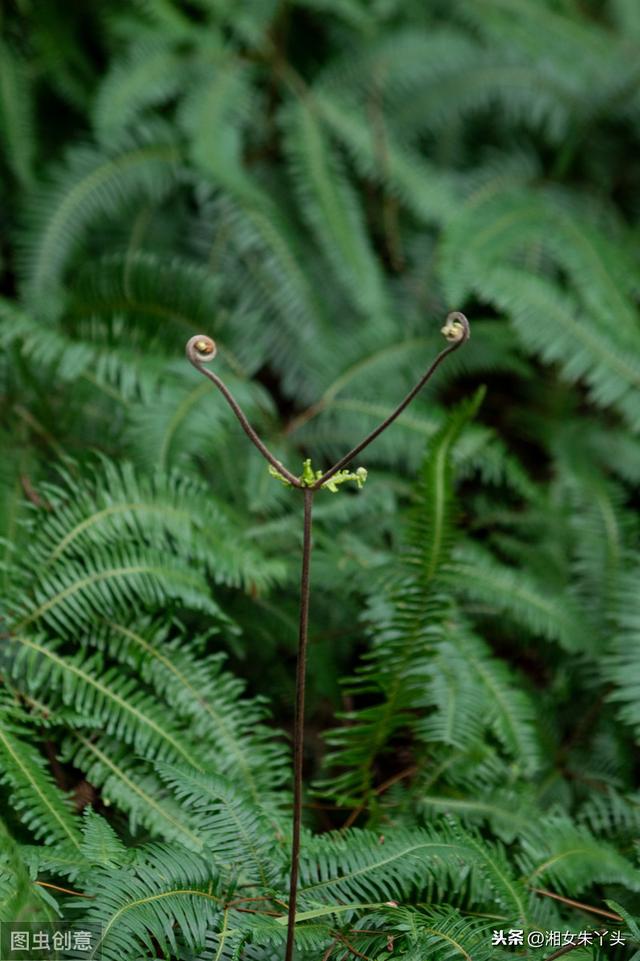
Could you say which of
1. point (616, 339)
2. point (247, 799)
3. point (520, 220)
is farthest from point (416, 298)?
point (247, 799)

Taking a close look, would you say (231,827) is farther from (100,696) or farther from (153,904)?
(100,696)

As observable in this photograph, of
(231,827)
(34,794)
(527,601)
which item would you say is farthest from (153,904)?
(527,601)

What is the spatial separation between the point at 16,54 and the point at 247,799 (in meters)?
2.51

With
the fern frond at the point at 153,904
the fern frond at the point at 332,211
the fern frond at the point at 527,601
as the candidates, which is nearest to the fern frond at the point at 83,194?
the fern frond at the point at 332,211

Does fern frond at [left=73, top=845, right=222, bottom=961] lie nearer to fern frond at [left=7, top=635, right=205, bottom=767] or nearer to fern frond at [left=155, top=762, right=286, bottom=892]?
fern frond at [left=155, top=762, right=286, bottom=892]

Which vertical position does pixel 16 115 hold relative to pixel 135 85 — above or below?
below

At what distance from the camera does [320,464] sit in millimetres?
2643

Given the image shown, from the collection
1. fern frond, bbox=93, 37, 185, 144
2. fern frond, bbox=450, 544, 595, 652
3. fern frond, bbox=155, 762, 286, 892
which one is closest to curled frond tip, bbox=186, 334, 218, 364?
fern frond, bbox=155, 762, 286, 892

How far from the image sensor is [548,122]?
11.1 feet

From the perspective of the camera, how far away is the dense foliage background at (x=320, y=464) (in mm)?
1500

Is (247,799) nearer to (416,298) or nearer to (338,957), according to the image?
(338,957)

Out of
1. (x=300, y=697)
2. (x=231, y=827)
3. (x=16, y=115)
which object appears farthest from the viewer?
(x=16, y=115)

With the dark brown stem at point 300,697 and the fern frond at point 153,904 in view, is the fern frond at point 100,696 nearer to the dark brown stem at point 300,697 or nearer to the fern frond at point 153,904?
the fern frond at point 153,904

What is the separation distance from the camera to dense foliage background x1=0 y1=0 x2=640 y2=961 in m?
1.50
